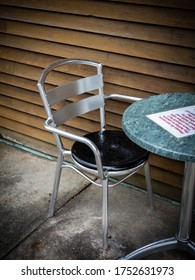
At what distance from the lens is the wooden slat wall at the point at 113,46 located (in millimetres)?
2342

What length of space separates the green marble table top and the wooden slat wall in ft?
1.48

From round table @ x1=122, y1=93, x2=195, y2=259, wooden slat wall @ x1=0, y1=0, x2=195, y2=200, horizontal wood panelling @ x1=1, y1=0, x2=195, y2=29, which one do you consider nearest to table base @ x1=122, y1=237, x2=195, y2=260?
round table @ x1=122, y1=93, x2=195, y2=259

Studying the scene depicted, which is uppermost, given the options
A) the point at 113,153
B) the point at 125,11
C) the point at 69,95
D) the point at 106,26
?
the point at 125,11

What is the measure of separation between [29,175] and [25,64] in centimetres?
107

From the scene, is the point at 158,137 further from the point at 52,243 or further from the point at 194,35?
the point at 52,243

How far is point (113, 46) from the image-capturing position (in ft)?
8.60

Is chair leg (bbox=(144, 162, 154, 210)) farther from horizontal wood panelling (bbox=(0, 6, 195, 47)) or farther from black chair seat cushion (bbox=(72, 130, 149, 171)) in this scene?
horizontal wood panelling (bbox=(0, 6, 195, 47))

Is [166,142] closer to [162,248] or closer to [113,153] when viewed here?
[113,153]

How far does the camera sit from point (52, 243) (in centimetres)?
239

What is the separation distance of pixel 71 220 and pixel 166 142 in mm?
1305

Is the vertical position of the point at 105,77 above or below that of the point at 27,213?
above

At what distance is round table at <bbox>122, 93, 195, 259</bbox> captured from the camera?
1.54 meters

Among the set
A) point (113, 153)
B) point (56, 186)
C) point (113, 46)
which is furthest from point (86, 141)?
point (113, 46)
